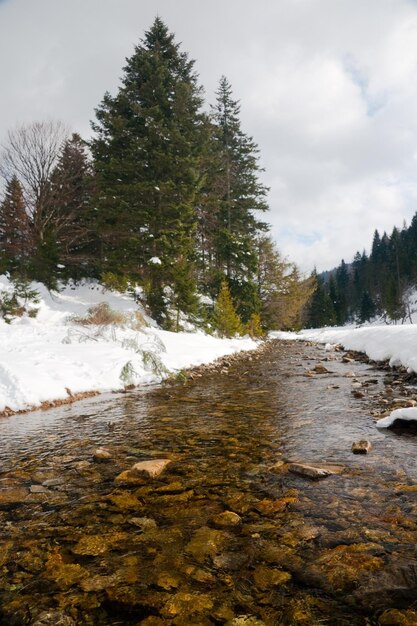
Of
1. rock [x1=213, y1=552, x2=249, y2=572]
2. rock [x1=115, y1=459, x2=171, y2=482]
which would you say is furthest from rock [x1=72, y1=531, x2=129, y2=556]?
rock [x1=115, y1=459, x2=171, y2=482]

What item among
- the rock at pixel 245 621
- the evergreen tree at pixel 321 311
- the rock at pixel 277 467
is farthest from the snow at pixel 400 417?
the evergreen tree at pixel 321 311

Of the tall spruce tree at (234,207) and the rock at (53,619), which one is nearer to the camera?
the rock at (53,619)

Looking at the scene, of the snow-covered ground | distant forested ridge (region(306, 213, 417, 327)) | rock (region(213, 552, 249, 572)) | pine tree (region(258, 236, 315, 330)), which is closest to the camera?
rock (region(213, 552, 249, 572))

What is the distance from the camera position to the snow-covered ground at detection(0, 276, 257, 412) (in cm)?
832

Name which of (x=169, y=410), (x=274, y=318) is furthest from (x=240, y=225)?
(x=169, y=410)

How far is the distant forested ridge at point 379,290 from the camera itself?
7506 centimetres

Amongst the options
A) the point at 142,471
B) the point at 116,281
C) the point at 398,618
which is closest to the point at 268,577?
the point at 398,618

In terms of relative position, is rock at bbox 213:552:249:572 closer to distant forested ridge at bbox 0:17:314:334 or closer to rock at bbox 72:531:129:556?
rock at bbox 72:531:129:556

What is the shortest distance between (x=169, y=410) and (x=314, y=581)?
5.44 m

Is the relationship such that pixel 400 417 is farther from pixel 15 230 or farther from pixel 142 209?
pixel 15 230

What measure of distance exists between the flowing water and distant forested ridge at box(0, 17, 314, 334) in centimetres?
1613

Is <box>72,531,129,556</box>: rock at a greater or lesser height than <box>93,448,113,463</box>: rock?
lesser

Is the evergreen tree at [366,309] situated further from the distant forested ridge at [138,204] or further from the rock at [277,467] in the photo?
the rock at [277,467]

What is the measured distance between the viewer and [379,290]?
97.9 m
